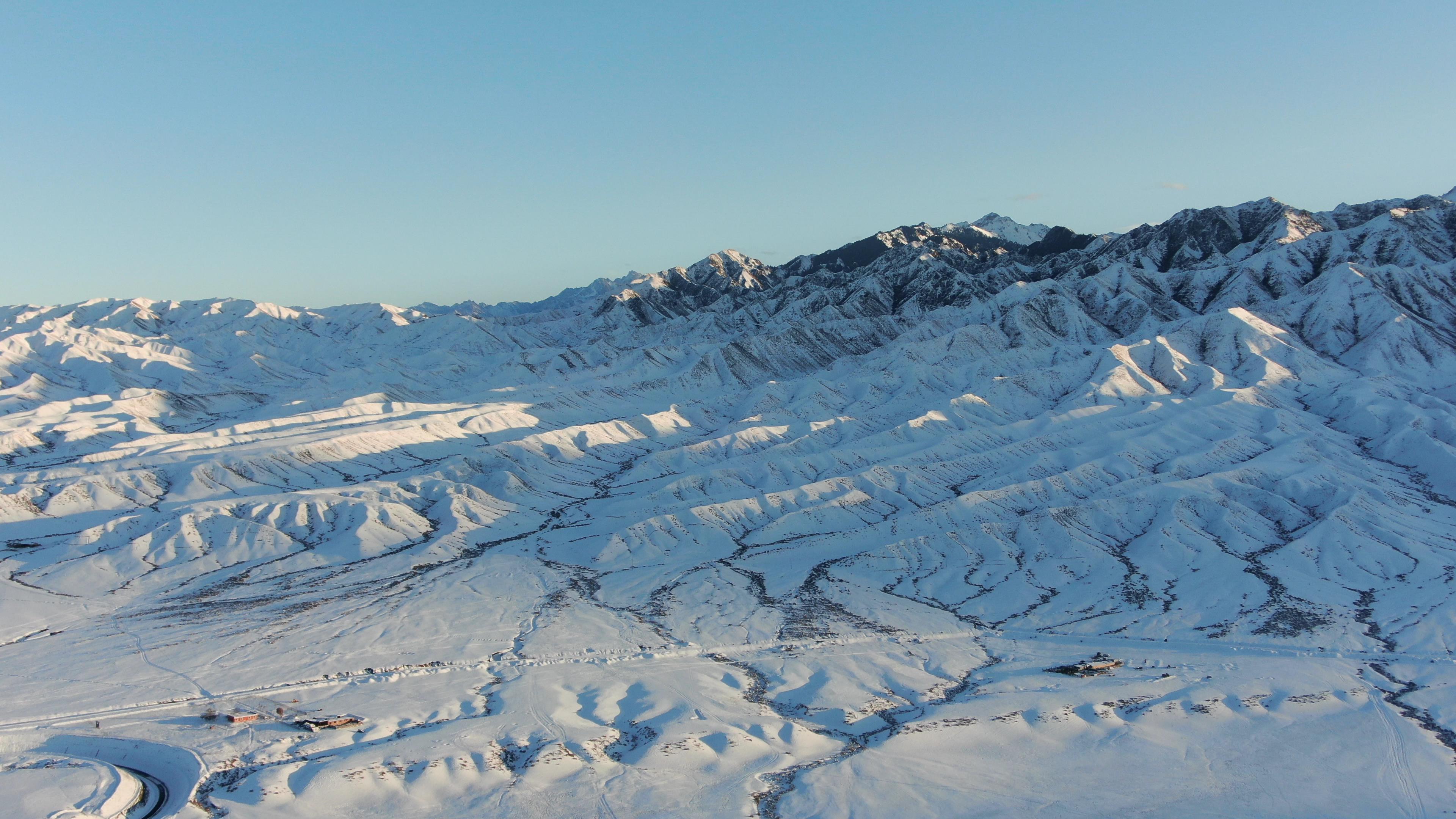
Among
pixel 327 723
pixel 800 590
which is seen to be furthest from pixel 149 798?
pixel 800 590

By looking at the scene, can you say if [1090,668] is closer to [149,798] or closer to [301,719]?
[301,719]

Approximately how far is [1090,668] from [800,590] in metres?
25.4

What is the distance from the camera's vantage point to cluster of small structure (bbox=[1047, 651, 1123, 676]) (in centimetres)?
5056

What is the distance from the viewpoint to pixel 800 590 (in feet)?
233

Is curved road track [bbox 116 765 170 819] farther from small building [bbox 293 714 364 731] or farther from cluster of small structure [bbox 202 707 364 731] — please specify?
small building [bbox 293 714 364 731]

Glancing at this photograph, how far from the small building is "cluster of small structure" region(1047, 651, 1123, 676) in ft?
127

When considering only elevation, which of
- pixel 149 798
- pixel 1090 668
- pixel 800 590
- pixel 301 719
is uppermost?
pixel 149 798

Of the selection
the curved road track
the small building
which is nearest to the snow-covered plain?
the curved road track

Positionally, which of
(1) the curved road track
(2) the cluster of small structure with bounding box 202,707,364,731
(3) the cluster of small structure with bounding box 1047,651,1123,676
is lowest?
(3) the cluster of small structure with bounding box 1047,651,1123,676

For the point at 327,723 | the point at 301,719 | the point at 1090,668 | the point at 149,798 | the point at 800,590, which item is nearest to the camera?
the point at 149,798

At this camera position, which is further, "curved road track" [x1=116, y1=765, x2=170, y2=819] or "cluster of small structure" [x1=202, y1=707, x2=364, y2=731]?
"cluster of small structure" [x1=202, y1=707, x2=364, y2=731]

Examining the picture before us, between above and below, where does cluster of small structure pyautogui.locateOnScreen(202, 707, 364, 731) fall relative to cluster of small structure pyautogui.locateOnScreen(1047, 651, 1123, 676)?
above

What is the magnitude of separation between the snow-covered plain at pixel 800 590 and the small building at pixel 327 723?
754 mm

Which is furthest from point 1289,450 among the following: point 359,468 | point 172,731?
point 359,468
